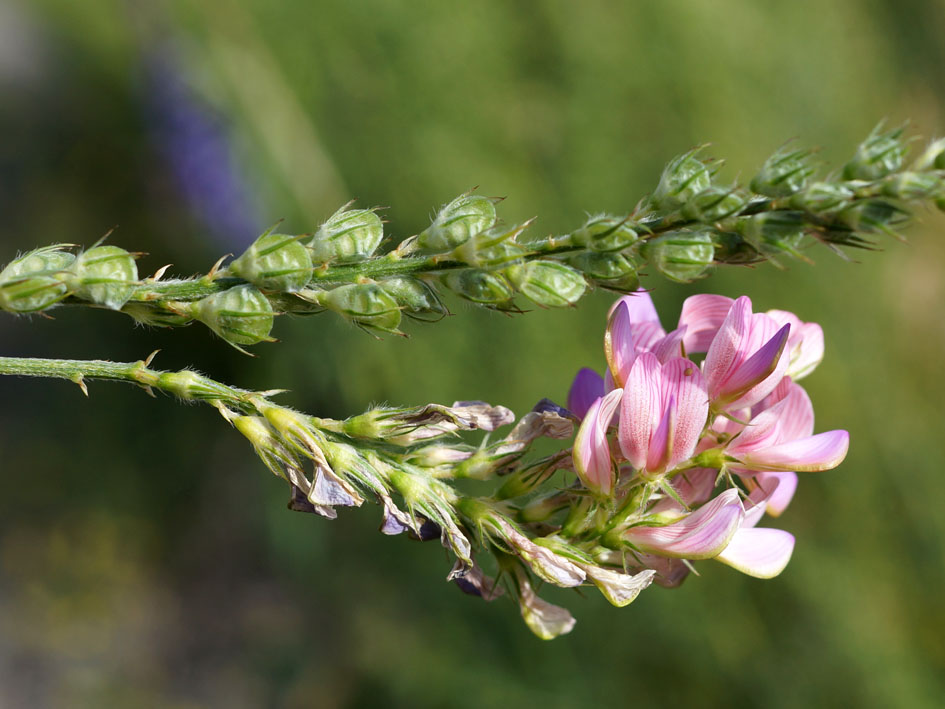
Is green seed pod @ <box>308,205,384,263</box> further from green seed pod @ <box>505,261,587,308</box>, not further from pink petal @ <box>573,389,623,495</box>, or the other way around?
pink petal @ <box>573,389,623,495</box>

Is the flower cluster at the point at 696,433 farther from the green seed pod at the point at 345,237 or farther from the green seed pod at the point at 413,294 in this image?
the green seed pod at the point at 345,237

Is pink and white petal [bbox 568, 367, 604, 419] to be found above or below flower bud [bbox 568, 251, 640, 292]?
below

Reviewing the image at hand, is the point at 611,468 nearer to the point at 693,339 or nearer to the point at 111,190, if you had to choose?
the point at 693,339

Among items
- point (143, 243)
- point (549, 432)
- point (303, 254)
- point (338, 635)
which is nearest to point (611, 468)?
point (549, 432)

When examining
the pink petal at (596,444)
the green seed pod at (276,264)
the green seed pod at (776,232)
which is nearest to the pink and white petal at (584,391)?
the pink petal at (596,444)

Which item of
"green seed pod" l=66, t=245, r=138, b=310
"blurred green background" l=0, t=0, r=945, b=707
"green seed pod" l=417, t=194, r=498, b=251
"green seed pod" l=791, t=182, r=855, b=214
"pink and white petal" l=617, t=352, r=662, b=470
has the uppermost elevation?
"green seed pod" l=66, t=245, r=138, b=310

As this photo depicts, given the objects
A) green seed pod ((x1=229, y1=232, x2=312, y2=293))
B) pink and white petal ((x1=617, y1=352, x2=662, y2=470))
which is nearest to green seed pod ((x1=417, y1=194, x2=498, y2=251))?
green seed pod ((x1=229, y1=232, x2=312, y2=293))

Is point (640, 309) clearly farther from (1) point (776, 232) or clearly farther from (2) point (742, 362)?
(1) point (776, 232)
